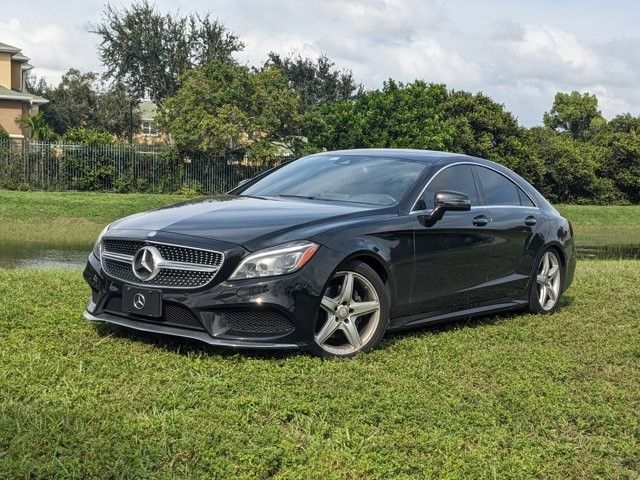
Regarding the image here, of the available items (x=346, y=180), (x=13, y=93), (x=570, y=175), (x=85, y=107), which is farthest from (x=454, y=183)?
(x=85, y=107)

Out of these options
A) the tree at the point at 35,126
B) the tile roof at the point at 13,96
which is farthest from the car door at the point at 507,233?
the tile roof at the point at 13,96

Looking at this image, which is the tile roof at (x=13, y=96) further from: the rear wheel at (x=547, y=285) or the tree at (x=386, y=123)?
the rear wheel at (x=547, y=285)

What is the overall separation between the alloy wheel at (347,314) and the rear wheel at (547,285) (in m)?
2.37

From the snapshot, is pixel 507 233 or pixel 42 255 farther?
pixel 42 255

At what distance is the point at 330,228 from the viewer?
5449 mm

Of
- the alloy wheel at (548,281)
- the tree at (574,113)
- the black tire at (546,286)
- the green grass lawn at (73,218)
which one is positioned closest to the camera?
the black tire at (546,286)

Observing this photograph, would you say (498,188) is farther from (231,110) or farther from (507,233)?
(231,110)

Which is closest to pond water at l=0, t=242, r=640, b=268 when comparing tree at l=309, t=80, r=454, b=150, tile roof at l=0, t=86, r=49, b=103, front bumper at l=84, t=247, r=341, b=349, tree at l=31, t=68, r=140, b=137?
front bumper at l=84, t=247, r=341, b=349

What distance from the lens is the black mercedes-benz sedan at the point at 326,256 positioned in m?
5.12

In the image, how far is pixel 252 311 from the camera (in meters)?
5.10

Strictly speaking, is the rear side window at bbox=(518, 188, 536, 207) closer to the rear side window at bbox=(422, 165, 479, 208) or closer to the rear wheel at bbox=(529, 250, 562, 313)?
the rear wheel at bbox=(529, 250, 562, 313)

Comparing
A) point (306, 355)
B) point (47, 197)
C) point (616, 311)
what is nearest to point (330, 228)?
point (306, 355)

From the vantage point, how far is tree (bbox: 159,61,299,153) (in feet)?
110

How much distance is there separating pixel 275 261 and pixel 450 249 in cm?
177
